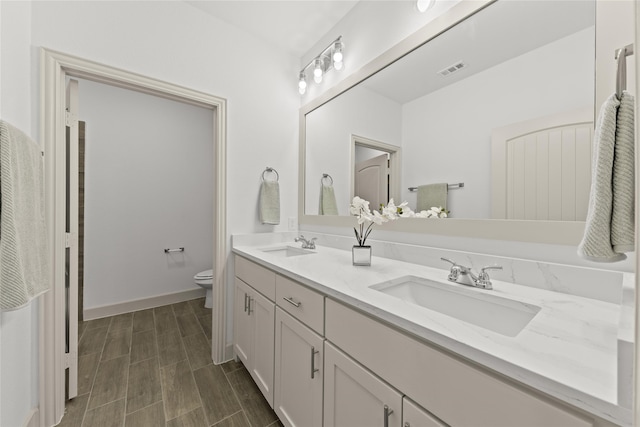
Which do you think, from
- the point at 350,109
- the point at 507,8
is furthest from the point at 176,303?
the point at 507,8

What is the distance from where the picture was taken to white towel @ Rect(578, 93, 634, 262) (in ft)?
1.42

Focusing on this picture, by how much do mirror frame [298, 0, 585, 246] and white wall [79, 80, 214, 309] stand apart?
1.96 meters

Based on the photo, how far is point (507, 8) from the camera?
1.02m

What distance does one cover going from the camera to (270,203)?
204cm

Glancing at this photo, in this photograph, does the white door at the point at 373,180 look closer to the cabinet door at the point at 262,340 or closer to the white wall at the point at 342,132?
the white wall at the point at 342,132

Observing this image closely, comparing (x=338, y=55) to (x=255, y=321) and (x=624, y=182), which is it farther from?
(x=255, y=321)

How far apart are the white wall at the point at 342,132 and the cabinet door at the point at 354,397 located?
1092 mm

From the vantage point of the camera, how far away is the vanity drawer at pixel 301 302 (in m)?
0.98

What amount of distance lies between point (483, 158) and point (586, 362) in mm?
827

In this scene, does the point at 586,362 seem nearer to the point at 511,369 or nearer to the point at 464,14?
the point at 511,369

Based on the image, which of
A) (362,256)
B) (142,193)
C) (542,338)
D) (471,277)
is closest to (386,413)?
(542,338)

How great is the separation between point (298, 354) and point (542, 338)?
848 mm

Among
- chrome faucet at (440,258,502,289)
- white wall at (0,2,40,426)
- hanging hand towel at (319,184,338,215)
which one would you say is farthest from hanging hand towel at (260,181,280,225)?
chrome faucet at (440,258,502,289)

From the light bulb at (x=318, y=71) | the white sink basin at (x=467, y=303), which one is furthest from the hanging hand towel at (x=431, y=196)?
the light bulb at (x=318, y=71)
